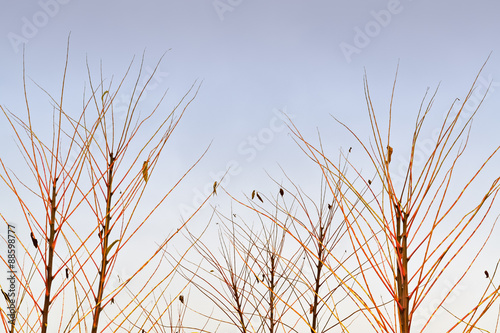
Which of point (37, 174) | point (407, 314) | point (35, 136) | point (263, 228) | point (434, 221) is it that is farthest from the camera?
point (263, 228)

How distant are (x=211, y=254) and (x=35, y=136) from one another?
196 centimetres

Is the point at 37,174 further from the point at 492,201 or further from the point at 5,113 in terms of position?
the point at 492,201

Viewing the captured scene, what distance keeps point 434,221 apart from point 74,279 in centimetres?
158

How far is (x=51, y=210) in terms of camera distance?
1.98m

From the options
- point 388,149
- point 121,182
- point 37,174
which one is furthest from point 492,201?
point 37,174

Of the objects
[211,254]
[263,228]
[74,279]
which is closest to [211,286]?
[211,254]

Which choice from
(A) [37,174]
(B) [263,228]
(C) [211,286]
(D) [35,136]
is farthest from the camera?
(B) [263,228]

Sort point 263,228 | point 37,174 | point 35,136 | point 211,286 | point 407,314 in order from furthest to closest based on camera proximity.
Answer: point 263,228
point 211,286
point 35,136
point 37,174
point 407,314

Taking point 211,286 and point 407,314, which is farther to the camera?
point 211,286

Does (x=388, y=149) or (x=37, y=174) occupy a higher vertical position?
(x=37, y=174)

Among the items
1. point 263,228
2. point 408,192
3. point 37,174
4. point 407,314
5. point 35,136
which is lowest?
point 407,314

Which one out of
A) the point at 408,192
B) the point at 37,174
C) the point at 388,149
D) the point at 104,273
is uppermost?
the point at 37,174

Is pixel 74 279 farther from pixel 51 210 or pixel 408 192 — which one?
pixel 408 192

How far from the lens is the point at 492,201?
1.93 meters
